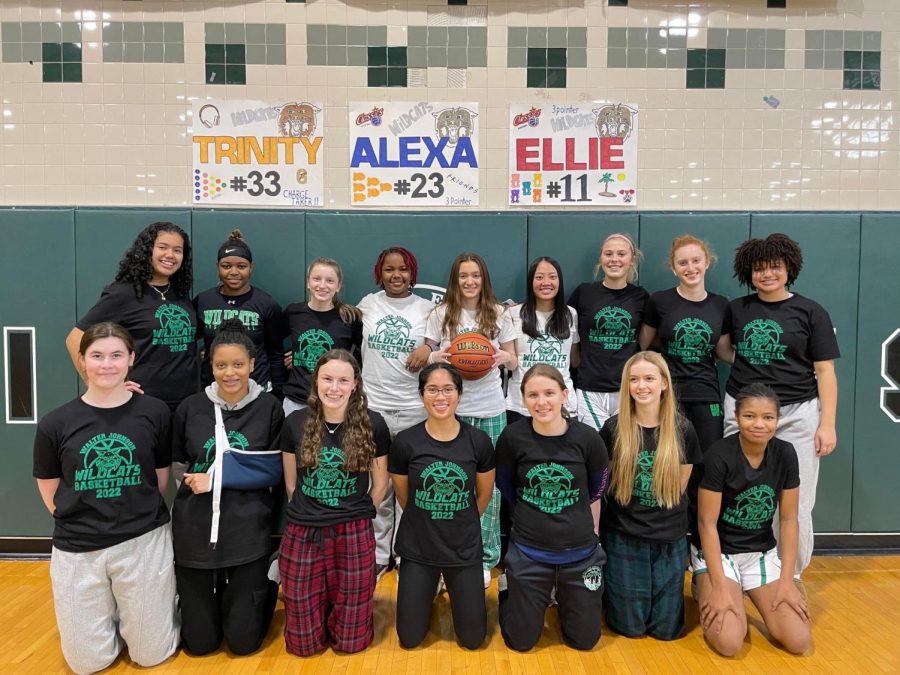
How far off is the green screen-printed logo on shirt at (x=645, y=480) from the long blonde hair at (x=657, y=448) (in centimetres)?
2

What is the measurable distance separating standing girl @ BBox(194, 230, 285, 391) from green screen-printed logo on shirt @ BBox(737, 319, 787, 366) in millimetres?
2543

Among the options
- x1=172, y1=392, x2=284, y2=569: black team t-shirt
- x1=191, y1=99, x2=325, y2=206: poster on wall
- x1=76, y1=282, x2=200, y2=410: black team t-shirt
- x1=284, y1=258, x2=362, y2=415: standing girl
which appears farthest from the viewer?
x1=191, y1=99, x2=325, y2=206: poster on wall

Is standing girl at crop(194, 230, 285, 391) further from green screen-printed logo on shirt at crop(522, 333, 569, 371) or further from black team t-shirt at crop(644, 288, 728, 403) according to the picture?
black team t-shirt at crop(644, 288, 728, 403)

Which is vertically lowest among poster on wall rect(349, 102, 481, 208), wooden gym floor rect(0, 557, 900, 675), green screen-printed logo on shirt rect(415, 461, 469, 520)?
wooden gym floor rect(0, 557, 900, 675)

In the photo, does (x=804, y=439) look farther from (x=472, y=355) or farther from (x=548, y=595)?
(x=472, y=355)

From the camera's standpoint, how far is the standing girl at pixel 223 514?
2.54 meters

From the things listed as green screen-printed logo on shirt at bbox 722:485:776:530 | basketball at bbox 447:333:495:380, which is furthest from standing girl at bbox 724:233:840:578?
basketball at bbox 447:333:495:380

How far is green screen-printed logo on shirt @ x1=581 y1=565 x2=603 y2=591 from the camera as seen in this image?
258cm

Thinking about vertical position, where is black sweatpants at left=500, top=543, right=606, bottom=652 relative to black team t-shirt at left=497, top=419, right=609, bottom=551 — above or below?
below

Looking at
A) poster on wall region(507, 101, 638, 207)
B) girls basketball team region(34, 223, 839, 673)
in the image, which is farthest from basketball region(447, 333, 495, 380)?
poster on wall region(507, 101, 638, 207)

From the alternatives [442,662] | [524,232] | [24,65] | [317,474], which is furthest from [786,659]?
[24,65]

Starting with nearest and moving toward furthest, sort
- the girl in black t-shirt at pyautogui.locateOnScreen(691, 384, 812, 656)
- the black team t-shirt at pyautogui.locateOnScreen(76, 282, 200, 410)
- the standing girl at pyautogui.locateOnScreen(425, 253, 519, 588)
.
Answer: the girl in black t-shirt at pyautogui.locateOnScreen(691, 384, 812, 656)
the black team t-shirt at pyautogui.locateOnScreen(76, 282, 200, 410)
the standing girl at pyautogui.locateOnScreen(425, 253, 519, 588)

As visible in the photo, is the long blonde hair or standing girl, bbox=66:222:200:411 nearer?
the long blonde hair

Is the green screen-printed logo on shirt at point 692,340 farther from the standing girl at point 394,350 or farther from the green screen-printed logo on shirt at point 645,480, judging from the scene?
the standing girl at point 394,350
